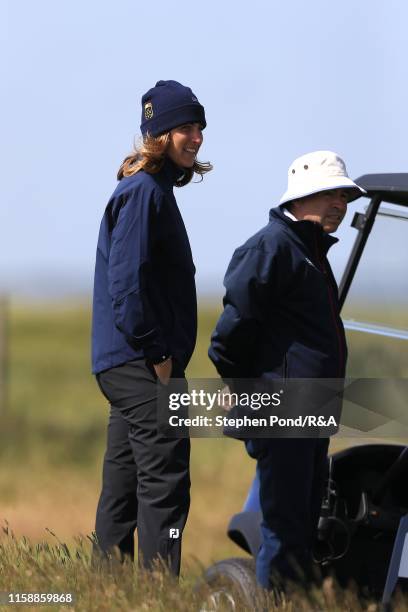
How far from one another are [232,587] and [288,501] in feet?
1.49

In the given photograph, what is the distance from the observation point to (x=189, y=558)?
19.3ft

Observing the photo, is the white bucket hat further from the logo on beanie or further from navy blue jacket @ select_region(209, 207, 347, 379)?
the logo on beanie

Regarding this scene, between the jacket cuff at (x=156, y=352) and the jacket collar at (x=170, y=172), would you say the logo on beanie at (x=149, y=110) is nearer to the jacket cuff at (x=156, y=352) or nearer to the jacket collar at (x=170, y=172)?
the jacket collar at (x=170, y=172)

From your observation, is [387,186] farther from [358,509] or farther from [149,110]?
[358,509]

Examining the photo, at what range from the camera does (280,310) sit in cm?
491

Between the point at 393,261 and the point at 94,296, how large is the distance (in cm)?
108

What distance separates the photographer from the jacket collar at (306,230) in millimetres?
4918

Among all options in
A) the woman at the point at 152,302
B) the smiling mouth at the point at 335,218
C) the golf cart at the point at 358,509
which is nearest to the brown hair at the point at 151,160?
the woman at the point at 152,302

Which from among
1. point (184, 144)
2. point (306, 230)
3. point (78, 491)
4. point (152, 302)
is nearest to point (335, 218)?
point (306, 230)

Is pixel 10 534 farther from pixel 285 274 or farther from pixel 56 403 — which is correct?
pixel 56 403

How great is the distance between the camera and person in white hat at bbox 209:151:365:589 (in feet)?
15.9

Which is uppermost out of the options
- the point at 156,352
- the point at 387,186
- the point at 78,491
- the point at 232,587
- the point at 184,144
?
the point at 184,144

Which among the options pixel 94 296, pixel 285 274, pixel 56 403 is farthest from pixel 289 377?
pixel 56 403

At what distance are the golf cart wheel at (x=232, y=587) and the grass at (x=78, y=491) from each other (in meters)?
0.07
